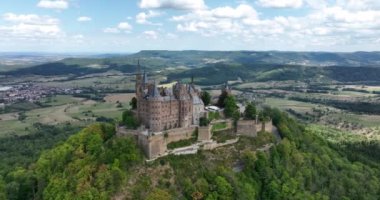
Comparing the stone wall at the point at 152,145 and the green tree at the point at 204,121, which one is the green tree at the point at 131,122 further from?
the green tree at the point at 204,121

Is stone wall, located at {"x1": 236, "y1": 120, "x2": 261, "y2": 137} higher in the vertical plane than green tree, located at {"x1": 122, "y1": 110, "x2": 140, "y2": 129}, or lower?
lower

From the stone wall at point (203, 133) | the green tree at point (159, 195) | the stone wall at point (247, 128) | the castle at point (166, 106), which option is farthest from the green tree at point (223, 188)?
the stone wall at point (247, 128)

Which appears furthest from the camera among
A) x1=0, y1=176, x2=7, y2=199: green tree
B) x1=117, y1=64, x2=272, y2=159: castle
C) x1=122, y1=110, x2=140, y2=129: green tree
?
x1=0, y1=176, x2=7, y2=199: green tree

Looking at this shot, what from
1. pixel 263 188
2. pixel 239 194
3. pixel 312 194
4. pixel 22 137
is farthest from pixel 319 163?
pixel 22 137

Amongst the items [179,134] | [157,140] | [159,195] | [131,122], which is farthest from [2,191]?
[179,134]

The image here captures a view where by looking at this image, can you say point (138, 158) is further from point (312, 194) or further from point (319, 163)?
point (319, 163)

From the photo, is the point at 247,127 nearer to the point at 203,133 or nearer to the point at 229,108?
the point at 229,108

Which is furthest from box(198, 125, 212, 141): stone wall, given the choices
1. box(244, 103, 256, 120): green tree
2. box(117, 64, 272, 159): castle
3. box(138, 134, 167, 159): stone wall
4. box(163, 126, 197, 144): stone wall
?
box(244, 103, 256, 120): green tree

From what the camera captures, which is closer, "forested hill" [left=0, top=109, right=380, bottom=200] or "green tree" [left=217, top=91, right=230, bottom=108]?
"forested hill" [left=0, top=109, right=380, bottom=200]

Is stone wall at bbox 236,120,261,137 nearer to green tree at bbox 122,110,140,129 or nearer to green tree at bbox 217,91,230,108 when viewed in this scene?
green tree at bbox 217,91,230,108

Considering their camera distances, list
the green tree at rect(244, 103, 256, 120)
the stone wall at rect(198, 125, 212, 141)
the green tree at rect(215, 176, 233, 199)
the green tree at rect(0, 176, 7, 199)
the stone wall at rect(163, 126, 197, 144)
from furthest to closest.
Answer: the green tree at rect(244, 103, 256, 120) → the green tree at rect(0, 176, 7, 199) → the stone wall at rect(198, 125, 212, 141) → the stone wall at rect(163, 126, 197, 144) → the green tree at rect(215, 176, 233, 199)
